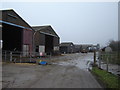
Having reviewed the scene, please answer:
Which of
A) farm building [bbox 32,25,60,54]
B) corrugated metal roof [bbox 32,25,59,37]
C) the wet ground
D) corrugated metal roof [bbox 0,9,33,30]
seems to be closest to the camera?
the wet ground

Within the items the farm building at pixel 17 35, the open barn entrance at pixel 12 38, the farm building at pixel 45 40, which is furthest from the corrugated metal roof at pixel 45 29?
the open barn entrance at pixel 12 38

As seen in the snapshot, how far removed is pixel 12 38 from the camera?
1215 inches

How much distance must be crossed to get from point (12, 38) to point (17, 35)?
1475 millimetres

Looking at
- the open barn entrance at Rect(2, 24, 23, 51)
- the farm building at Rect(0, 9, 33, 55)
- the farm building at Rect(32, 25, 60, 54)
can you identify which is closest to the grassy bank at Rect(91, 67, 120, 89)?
the farm building at Rect(0, 9, 33, 55)

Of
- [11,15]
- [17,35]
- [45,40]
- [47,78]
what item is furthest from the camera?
[45,40]

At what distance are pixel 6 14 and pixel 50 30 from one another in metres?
21.5

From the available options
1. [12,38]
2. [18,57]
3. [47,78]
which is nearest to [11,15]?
[12,38]

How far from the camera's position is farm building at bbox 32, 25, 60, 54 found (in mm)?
36441

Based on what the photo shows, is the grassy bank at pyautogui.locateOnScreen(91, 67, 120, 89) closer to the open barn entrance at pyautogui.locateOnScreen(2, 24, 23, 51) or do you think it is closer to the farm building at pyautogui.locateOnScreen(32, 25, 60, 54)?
the open barn entrance at pyautogui.locateOnScreen(2, 24, 23, 51)

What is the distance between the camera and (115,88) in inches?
264

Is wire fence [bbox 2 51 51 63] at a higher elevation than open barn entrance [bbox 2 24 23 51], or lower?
lower

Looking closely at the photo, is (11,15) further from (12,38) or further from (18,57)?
(18,57)

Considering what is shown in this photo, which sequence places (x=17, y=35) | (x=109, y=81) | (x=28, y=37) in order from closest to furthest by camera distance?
(x=109, y=81)
(x=17, y=35)
(x=28, y=37)

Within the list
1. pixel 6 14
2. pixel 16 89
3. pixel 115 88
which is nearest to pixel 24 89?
pixel 16 89
